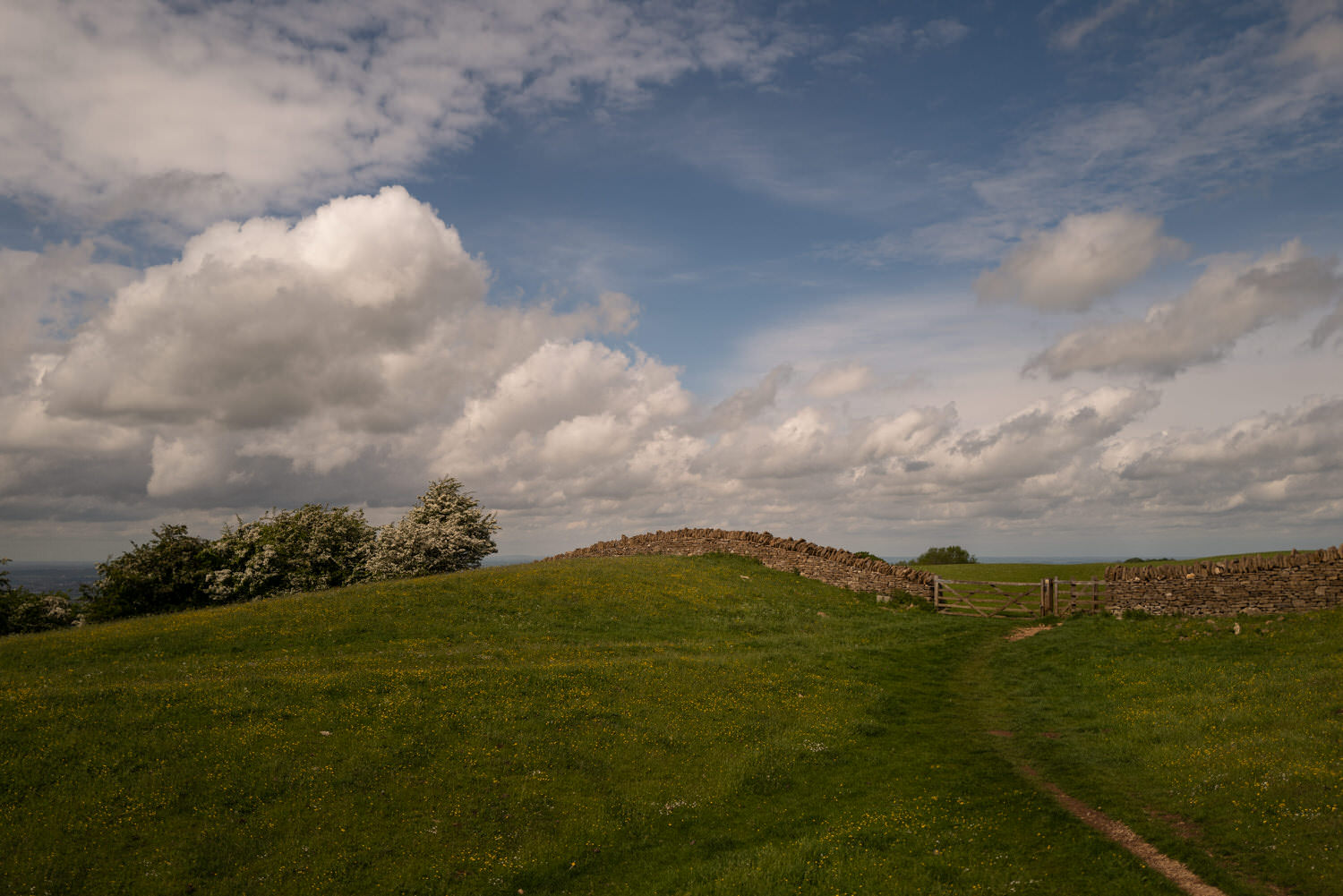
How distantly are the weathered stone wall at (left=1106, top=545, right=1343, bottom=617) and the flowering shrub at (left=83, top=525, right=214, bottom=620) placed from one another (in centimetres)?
5579

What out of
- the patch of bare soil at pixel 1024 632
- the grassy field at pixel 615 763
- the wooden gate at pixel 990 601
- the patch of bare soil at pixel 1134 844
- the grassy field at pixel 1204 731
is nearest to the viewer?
the patch of bare soil at pixel 1134 844

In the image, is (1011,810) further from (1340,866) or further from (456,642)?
(456,642)

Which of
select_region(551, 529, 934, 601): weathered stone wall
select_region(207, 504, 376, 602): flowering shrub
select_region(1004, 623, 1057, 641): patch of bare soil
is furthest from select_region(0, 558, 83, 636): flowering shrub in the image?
select_region(1004, 623, 1057, 641): patch of bare soil

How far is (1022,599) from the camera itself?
42219 mm

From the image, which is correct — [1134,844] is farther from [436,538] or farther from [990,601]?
[436,538]

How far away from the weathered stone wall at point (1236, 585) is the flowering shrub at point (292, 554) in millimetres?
48872

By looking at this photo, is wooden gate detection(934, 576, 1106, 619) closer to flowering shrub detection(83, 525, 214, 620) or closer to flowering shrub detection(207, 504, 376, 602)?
flowering shrub detection(207, 504, 376, 602)

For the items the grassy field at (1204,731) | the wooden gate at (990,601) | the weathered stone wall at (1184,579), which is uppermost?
the weathered stone wall at (1184,579)

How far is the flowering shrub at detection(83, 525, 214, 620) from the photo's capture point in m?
45.3

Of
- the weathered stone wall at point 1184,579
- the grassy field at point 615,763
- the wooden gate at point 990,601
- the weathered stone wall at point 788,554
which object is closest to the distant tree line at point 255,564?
the weathered stone wall at point 788,554

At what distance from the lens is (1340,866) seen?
11.9 m

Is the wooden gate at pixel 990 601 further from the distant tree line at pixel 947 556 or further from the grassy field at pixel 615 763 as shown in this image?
the distant tree line at pixel 947 556

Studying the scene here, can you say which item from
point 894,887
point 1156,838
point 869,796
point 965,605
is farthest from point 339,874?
point 965,605

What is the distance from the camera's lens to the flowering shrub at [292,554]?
4703 centimetres
